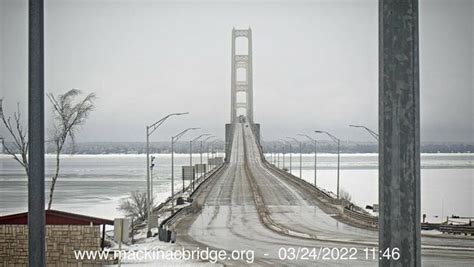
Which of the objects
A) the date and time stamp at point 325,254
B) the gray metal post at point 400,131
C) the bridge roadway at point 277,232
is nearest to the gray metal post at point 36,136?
the gray metal post at point 400,131

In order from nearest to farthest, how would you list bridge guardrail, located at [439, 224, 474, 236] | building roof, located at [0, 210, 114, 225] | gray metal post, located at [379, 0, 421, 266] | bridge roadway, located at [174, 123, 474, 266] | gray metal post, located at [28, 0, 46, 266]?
gray metal post, located at [379, 0, 421, 266], gray metal post, located at [28, 0, 46, 266], building roof, located at [0, 210, 114, 225], bridge roadway, located at [174, 123, 474, 266], bridge guardrail, located at [439, 224, 474, 236]

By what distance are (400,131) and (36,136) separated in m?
1.68

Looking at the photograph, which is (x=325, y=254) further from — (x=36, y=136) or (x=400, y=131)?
(x=400, y=131)

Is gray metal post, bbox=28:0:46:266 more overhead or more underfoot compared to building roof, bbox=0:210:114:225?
more overhead

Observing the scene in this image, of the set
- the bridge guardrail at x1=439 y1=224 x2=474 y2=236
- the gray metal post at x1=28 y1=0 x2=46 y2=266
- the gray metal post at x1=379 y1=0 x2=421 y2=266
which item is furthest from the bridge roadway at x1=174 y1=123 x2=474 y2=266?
the gray metal post at x1=379 y1=0 x2=421 y2=266

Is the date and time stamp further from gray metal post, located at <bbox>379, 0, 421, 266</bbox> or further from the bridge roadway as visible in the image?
gray metal post, located at <bbox>379, 0, 421, 266</bbox>

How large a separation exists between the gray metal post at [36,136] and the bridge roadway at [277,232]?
9.71 m

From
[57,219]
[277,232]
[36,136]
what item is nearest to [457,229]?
[277,232]

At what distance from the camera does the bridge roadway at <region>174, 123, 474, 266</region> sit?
14.5 meters

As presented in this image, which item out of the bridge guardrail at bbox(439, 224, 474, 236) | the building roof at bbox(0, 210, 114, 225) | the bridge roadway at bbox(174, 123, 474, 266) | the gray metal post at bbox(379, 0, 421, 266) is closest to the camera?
the gray metal post at bbox(379, 0, 421, 266)

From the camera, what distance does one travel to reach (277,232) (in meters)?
20.3

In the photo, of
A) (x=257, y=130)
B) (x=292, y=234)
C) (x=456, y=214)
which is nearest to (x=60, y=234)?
(x=292, y=234)

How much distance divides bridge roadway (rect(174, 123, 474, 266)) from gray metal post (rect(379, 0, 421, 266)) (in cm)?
1008

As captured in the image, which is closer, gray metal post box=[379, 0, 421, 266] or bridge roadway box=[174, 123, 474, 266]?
gray metal post box=[379, 0, 421, 266]
